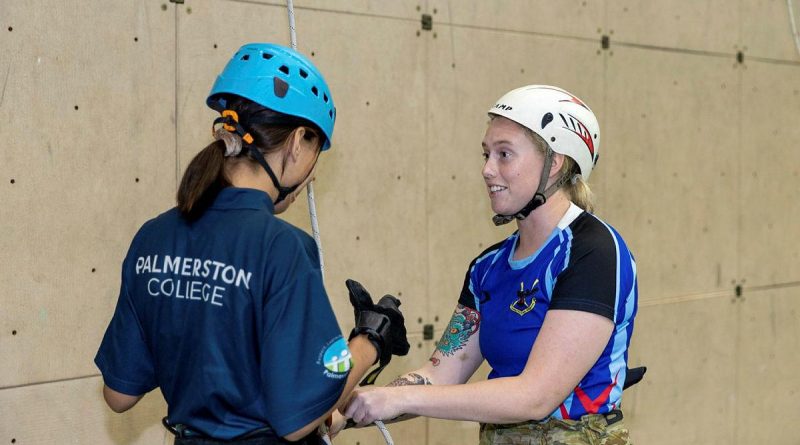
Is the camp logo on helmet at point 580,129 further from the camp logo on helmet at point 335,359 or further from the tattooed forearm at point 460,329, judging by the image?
the camp logo on helmet at point 335,359

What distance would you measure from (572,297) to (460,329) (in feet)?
1.45

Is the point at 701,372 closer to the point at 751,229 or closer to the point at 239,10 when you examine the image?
the point at 751,229

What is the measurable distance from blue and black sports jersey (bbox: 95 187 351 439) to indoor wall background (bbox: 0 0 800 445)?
1.11 m

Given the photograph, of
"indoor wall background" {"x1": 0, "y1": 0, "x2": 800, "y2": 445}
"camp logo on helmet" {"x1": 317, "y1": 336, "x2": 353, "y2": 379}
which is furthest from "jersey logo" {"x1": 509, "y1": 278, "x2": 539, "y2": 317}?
"indoor wall background" {"x1": 0, "y1": 0, "x2": 800, "y2": 445}

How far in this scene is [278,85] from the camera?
160 centimetres

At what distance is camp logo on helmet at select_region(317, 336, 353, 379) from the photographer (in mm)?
1503

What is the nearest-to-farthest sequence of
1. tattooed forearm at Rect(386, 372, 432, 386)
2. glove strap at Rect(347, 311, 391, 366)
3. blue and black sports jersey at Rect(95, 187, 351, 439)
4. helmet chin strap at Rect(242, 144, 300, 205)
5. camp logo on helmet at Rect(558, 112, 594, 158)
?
blue and black sports jersey at Rect(95, 187, 351, 439)
helmet chin strap at Rect(242, 144, 300, 205)
glove strap at Rect(347, 311, 391, 366)
camp logo on helmet at Rect(558, 112, 594, 158)
tattooed forearm at Rect(386, 372, 432, 386)

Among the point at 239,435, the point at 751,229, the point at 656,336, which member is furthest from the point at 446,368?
the point at 751,229

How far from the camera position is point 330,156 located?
3100mm

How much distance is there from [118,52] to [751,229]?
11.1 feet

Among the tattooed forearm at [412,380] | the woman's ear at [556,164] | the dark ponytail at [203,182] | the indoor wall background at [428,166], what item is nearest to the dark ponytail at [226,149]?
the dark ponytail at [203,182]


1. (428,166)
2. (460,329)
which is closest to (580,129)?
(460,329)

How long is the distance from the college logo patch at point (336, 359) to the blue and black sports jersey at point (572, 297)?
542mm

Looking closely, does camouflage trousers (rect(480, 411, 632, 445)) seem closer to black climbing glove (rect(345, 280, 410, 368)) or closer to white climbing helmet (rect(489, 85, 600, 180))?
black climbing glove (rect(345, 280, 410, 368))
